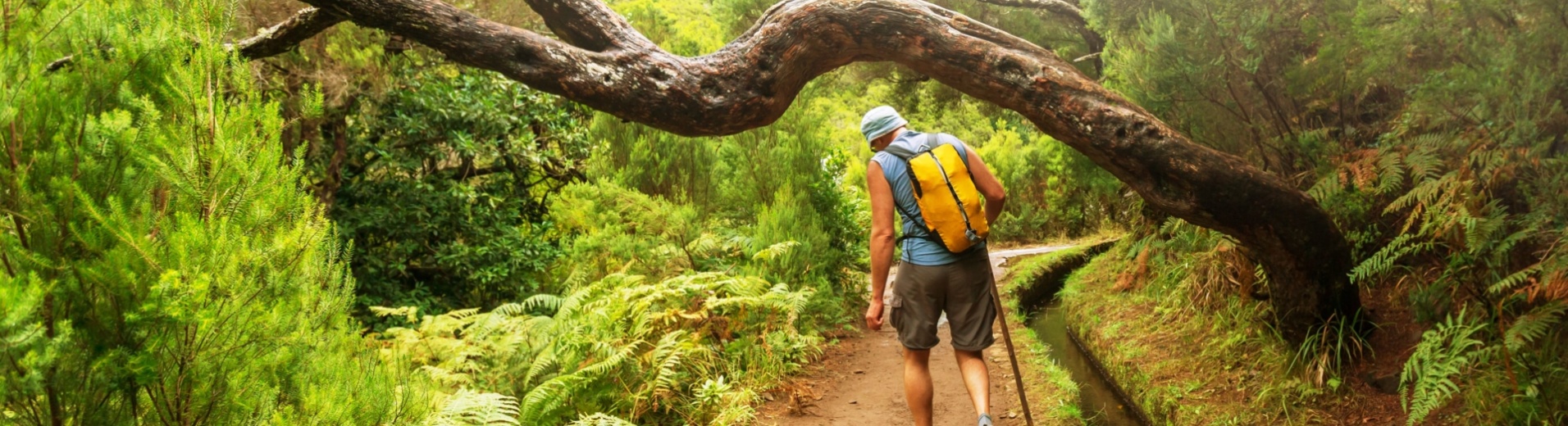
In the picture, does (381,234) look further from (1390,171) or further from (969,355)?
(1390,171)

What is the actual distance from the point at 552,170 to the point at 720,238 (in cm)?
340

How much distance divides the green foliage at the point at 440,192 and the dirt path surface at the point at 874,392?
13.6ft

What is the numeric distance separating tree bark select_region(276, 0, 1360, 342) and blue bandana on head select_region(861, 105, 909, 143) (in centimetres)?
70

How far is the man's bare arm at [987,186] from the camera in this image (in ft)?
16.4

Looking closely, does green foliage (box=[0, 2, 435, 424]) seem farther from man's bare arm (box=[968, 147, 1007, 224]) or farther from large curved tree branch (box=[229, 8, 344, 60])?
man's bare arm (box=[968, 147, 1007, 224])

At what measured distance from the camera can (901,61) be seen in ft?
19.0

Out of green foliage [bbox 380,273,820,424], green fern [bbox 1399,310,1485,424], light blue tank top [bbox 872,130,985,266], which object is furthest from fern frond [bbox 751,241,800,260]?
green fern [bbox 1399,310,1485,424]

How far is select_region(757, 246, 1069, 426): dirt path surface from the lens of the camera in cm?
636

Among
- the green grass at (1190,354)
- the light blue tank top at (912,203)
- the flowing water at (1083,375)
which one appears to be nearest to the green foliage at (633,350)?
the light blue tank top at (912,203)

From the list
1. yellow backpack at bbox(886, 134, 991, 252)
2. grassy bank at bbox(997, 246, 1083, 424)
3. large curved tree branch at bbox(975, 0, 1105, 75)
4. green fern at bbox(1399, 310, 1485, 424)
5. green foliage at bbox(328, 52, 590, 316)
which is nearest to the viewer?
green fern at bbox(1399, 310, 1485, 424)

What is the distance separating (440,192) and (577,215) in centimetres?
203

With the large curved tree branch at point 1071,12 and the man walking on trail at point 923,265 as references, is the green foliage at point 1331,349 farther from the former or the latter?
the large curved tree branch at point 1071,12

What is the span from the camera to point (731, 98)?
18.0 ft


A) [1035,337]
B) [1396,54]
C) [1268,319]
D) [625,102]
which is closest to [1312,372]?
[1268,319]
